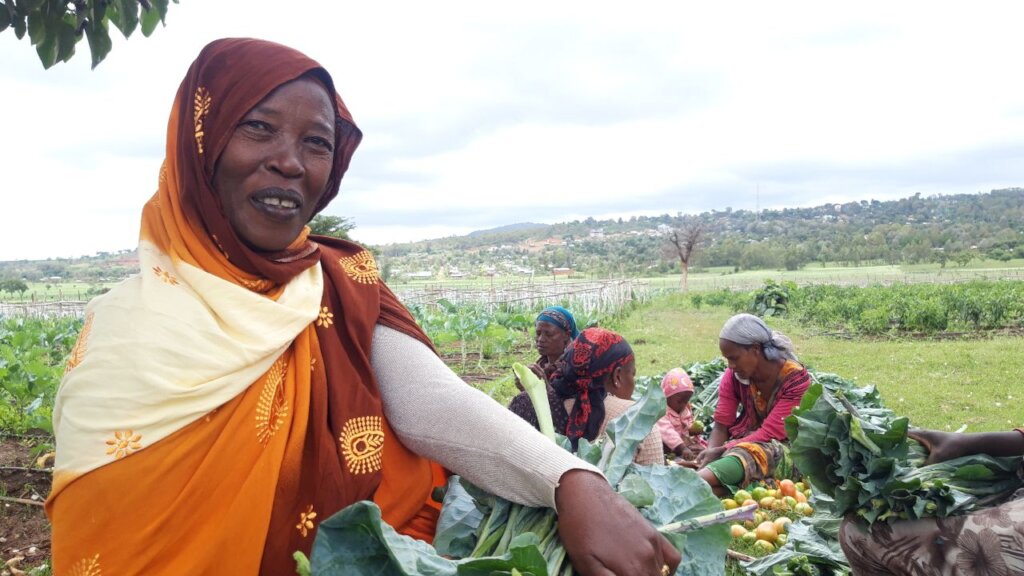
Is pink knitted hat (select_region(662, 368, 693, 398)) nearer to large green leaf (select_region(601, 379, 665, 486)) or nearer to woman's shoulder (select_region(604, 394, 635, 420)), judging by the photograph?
woman's shoulder (select_region(604, 394, 635, 420))

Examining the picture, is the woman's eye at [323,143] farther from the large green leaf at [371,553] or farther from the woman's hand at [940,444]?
the woman's hand at [940,444]

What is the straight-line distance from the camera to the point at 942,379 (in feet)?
30.4

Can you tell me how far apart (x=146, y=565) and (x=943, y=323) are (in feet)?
58.9

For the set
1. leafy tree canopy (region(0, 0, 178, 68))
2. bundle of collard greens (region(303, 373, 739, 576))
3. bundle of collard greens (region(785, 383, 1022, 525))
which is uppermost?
leafy tree canopy (region(0, 0, 178, 68))

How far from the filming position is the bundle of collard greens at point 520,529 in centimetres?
119

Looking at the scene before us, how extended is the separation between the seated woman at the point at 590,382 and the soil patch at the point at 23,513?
9.07ft

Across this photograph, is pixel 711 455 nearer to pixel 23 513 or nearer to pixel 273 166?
pixel 273 166

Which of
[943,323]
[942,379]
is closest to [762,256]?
[943,323]

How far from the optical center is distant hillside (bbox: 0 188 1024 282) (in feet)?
221

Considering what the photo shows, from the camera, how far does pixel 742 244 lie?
80.6 m

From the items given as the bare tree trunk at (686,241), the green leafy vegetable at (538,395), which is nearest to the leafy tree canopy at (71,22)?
the green leafy vegetable at (538,395)

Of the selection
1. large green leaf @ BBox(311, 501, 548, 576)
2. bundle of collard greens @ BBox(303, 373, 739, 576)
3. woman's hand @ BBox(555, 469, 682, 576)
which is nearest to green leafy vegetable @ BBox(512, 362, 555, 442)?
bundle of collard greens @ BBox(303, 373, 739, 576)

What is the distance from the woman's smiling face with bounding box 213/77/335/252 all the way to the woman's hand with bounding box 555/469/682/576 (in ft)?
2.92

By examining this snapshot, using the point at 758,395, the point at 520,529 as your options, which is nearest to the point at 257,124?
the point at 520,529
